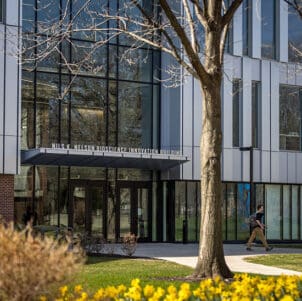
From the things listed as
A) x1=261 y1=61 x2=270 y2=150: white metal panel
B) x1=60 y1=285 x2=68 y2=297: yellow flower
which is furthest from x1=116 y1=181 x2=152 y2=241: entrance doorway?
x1=60 y1=285 x2=68 y2=297: yellow flower

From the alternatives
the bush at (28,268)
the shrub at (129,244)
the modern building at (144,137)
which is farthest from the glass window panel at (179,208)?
the bush at (28,268)

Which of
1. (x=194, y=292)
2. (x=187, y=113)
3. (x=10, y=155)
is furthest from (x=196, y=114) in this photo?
(x=194, y=292)

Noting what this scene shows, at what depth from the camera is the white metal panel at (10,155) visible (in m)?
26.0

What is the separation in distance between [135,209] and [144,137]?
307 cm

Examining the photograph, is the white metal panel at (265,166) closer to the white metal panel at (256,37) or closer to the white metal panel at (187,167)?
the white metal panel at (187,167)

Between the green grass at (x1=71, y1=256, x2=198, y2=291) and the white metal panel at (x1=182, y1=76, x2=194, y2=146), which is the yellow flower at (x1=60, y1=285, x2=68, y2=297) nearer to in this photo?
the green grass at (x1=71, y1=256, x2=198, y2=291)

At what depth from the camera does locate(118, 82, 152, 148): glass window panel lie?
3069 centimetres

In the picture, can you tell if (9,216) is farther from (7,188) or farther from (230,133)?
(230,133)

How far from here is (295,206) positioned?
35125mm

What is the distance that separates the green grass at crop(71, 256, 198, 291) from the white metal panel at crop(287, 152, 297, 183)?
15.3m

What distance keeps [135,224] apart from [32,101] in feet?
22.8

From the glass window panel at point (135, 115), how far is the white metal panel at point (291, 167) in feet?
23.5

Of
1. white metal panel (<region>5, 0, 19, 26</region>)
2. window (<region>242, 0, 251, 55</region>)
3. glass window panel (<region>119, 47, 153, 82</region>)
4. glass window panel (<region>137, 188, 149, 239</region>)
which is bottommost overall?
glass window panel (<region>137, 188, 149, 239</region>)

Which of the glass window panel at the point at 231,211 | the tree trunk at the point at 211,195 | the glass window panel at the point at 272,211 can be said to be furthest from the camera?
the glass window panel at the point at 272,211
